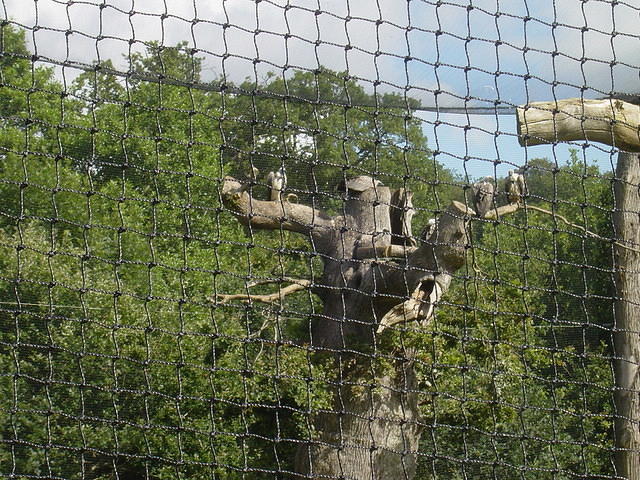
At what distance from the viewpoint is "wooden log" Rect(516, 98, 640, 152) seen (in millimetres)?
2412

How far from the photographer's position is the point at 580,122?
246 cm

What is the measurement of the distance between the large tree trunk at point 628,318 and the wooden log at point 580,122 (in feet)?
11.4

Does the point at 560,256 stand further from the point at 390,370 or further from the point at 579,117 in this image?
the point at 579,117

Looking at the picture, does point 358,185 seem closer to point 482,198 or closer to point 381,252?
point 381,252

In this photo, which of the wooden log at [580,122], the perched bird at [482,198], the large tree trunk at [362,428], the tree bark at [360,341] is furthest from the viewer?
the large tree trunk at [362,428]

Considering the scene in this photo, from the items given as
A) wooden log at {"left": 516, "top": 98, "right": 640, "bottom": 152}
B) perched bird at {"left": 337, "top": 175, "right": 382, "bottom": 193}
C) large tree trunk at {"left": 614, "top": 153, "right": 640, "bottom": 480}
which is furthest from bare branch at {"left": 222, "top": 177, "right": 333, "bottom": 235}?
large tree trunk at {"left": 614, "top": 153, "right": 640, "bottom": 480}

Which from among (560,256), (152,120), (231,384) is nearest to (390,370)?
(231,384)

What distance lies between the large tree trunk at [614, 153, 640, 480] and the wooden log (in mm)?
3490

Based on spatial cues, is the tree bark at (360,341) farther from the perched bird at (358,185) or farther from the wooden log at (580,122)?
the wooden log at (580,122)

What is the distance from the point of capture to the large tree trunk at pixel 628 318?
5.95 m

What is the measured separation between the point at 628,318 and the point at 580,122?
12.4 feet

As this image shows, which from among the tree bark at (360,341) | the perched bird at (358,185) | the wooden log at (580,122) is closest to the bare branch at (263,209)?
the tree bark at (360,341)

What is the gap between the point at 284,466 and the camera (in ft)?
20.2

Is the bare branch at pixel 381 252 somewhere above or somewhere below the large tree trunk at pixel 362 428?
above
